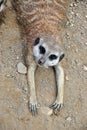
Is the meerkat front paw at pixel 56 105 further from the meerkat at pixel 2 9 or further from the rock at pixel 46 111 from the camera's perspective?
the meerkat at pixel 2 9

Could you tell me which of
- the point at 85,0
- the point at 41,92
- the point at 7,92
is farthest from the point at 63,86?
the point at 85,0

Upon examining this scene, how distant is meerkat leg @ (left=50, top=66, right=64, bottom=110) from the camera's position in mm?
4180

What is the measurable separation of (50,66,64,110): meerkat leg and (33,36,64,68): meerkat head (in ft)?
0.39

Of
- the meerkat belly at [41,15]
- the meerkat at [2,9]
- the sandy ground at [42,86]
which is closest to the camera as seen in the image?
the sandy ground at [42,86]

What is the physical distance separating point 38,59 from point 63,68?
12.3 inches

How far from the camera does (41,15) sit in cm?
449

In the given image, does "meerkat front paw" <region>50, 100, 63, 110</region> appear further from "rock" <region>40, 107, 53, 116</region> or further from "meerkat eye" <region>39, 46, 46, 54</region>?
"meerkat eye" <region>39, 46, 46, 54</region>

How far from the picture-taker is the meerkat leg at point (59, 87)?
418 cm

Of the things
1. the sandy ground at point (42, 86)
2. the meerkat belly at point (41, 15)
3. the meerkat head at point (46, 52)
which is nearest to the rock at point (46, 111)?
the sandy ground at point (42, 86)

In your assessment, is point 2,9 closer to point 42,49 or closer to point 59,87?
point 42,49

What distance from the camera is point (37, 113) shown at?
4117 mm

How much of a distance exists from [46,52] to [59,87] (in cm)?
32

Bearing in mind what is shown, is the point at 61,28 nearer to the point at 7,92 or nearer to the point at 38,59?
the point at 38,59

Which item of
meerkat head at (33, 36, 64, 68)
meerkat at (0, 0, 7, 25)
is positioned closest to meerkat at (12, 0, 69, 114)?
meerkat head at (33, 36, 64, 68)
